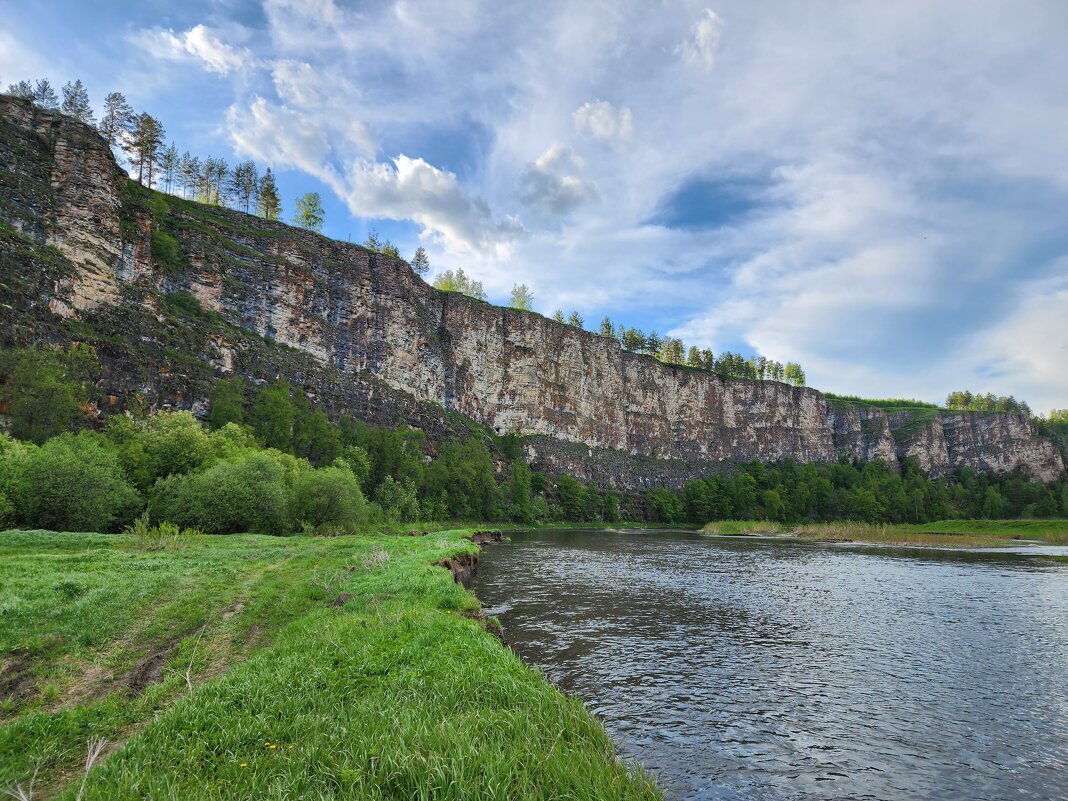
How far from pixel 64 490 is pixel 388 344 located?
77281 millimetres

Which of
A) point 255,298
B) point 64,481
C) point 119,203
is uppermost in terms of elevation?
point 119,203

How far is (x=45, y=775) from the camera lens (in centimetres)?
628

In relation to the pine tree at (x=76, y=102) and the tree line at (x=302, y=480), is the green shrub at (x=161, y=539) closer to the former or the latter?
the tree line at (x=302, y=480)

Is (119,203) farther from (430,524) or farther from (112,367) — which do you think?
(430,524)

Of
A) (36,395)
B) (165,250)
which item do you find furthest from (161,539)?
(165,250)

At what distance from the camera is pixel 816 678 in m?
13.7

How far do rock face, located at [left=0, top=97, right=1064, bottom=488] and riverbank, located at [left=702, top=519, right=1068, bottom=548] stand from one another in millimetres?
48476

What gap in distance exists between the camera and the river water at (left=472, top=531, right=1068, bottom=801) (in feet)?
29.4

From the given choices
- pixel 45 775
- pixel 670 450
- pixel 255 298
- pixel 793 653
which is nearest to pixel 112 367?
pixel 255 298

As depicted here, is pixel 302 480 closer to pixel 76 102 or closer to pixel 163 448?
pixel 163 448

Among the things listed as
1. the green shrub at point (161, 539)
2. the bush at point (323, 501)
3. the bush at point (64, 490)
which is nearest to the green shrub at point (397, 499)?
the bush at point (323, 501)

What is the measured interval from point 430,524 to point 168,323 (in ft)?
149

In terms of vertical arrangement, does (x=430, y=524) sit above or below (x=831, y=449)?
below

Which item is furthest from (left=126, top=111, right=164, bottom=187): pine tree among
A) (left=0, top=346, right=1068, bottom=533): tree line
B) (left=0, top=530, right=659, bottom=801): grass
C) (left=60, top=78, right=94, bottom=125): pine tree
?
(left=0, top=530, right=659, bottom=801): grass
